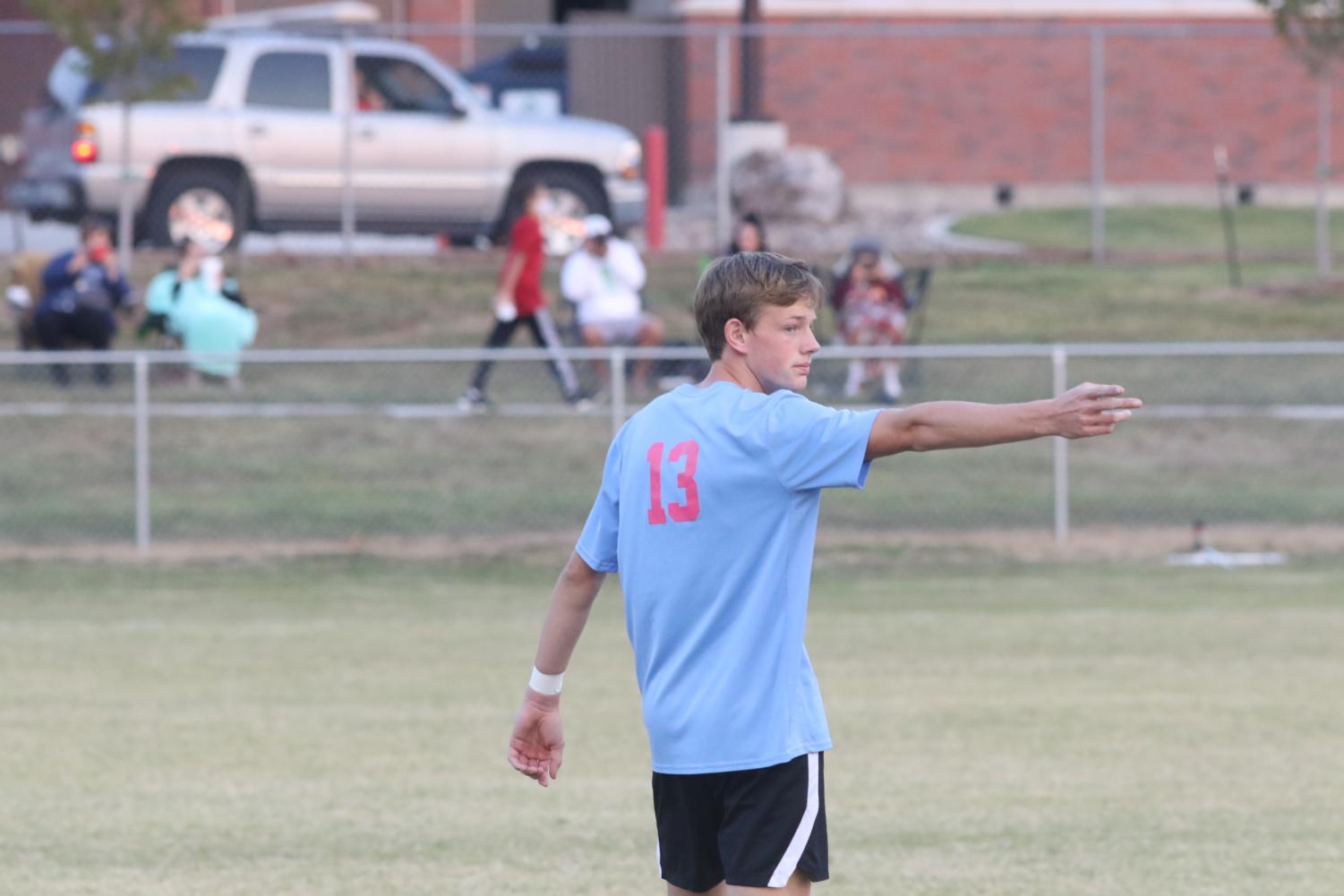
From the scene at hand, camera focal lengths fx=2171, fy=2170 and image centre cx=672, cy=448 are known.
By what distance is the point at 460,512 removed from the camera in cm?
1509

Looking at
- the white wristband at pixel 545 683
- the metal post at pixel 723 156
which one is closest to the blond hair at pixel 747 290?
the white wristband at pixel 545 683

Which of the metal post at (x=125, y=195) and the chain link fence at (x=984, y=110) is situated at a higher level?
the chain link fence at (x=984, y=110)

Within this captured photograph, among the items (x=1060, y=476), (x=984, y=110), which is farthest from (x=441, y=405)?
(x=984, y=110)

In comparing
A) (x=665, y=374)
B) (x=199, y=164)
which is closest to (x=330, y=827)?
(x=665, y=374)

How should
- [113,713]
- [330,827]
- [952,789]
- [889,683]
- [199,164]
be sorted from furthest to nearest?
[199,164], [889,683], [113,713], [952,789], [330,827]

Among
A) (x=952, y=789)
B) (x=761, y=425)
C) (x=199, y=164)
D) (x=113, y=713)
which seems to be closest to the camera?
(x=761, y=425)

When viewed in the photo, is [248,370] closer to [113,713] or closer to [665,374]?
[665,374]

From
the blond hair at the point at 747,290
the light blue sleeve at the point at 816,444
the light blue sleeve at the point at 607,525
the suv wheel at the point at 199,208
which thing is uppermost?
the suv wheel at the point at 199,208

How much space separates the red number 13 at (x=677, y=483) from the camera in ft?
13.5

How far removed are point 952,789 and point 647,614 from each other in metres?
3.70

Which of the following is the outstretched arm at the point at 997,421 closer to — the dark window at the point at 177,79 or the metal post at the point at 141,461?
the metal post at the point at 141,461

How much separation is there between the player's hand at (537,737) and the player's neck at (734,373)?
2.62 ft

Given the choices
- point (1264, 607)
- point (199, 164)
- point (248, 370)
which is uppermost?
point (199, 164)

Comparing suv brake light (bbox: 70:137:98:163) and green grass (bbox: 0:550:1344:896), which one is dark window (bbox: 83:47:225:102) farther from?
green grass (bbox: 0:550:1344:896)
